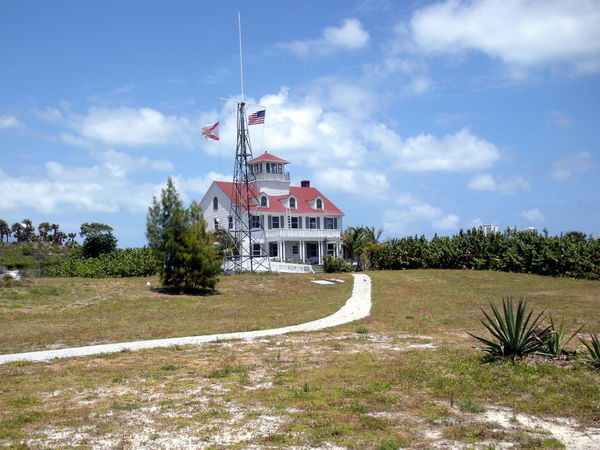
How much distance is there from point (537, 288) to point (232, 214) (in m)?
27.3

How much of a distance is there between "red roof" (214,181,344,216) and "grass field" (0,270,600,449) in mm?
38216

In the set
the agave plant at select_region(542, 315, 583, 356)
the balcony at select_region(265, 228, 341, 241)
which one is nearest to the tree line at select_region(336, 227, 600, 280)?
the balcony at select_region(265, 228, 341, 241)

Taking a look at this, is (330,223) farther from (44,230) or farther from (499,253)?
(44,230)

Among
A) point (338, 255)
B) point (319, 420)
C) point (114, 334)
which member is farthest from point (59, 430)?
point (338, 255)

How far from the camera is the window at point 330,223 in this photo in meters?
59.1

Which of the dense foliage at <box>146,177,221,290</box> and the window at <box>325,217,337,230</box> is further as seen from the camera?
the window at <box>325,217,337,230</box>

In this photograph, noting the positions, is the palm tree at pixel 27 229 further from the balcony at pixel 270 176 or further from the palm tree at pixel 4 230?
the balcony at pixel 270 176

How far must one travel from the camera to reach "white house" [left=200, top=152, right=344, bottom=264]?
53750 millimetres

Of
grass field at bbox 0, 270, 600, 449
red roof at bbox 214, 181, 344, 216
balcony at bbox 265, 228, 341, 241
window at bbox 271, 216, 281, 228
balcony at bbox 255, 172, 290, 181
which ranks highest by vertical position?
balcony at bbox 255, 172, 290, 181

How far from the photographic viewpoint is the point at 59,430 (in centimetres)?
767

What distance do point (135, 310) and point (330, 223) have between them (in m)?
37.4

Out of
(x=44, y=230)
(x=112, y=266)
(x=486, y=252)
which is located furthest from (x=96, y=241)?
(x=44, y=230)

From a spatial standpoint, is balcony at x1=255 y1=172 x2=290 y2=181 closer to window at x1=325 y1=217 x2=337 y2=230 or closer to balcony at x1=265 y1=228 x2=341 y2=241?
balcony at x1=265 y1=228 x2=341 y2=241

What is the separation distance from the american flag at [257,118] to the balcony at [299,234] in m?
12.5
